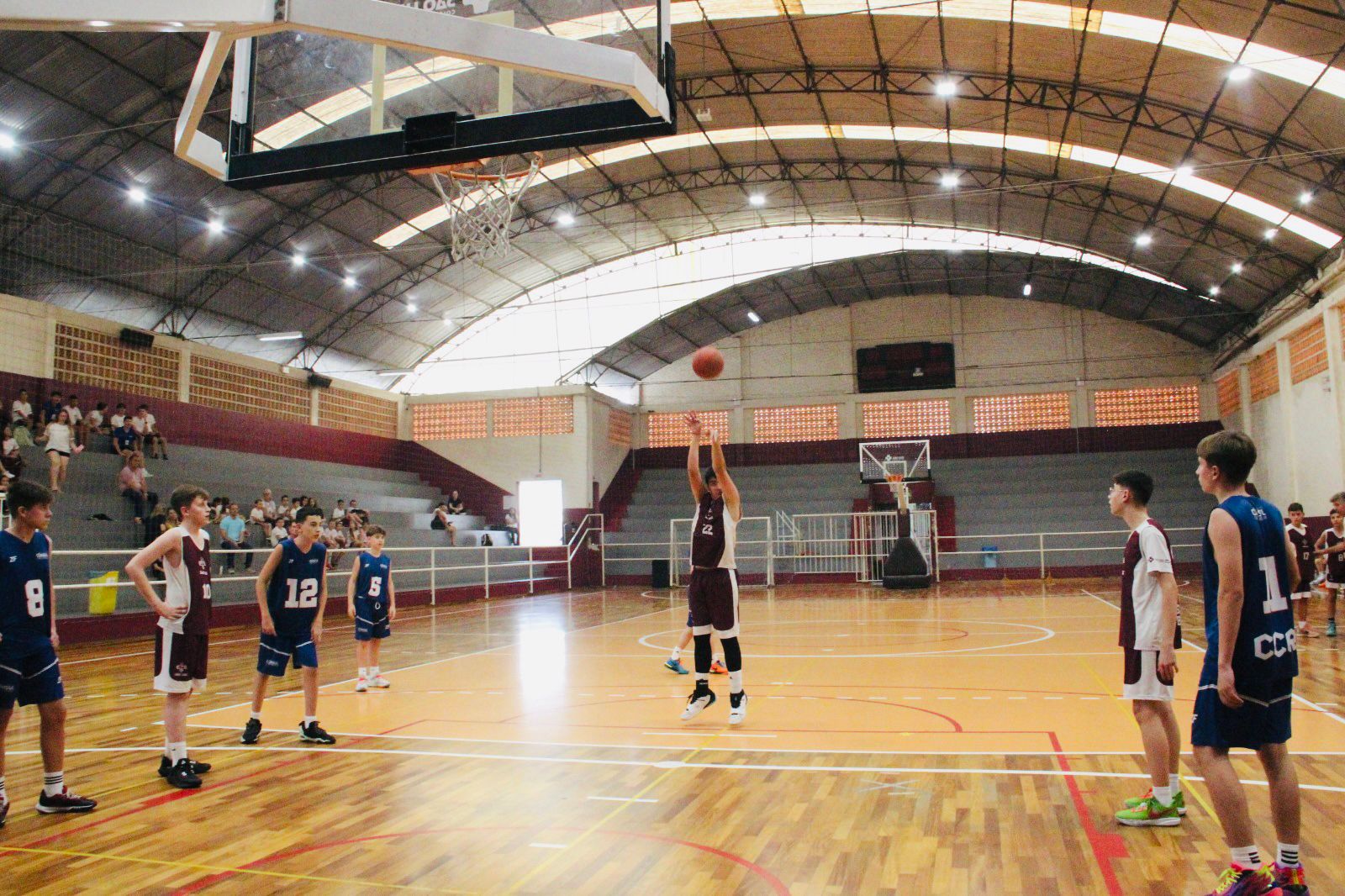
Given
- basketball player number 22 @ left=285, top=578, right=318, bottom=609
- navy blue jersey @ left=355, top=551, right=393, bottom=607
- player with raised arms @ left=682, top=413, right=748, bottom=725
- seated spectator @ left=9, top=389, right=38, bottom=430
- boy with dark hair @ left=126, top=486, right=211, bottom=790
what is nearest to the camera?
boy with dark hair @ left=126, top=486, right=211, bottom=790

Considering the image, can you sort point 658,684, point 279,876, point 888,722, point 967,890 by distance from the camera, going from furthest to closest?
point 658,684, point 888,722, point 279,876, point 967,890

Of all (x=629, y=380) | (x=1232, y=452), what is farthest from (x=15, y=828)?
(x=629, y=380)

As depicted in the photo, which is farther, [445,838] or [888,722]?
[888,722]

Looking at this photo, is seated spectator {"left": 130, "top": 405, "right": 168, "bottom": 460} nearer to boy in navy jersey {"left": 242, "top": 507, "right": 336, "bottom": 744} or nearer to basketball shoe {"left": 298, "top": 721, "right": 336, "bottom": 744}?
boy in navy jersey {"left": 242, "top": 507, "right": 336, "bottom": 744}

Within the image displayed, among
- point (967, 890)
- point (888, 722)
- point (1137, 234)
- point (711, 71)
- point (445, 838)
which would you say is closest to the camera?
point (967, 890)

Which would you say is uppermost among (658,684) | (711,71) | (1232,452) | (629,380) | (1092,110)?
(711,71)

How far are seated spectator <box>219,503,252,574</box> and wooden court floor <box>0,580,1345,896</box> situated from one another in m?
6.68

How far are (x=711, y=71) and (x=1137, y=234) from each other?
11160 mm

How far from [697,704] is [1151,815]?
312 centimetres

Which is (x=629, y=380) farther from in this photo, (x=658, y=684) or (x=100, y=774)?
(x=100, y=774)

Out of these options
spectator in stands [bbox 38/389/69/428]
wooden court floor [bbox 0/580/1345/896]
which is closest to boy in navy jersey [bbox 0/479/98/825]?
wooden court floor [bbox 0/580/1345/896]

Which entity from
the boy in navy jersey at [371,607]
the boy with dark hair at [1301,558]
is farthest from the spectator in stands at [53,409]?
the boy with dark hair at [1301,558]

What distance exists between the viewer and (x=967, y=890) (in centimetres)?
322

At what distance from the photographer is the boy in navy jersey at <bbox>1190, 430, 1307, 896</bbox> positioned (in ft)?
10.1
